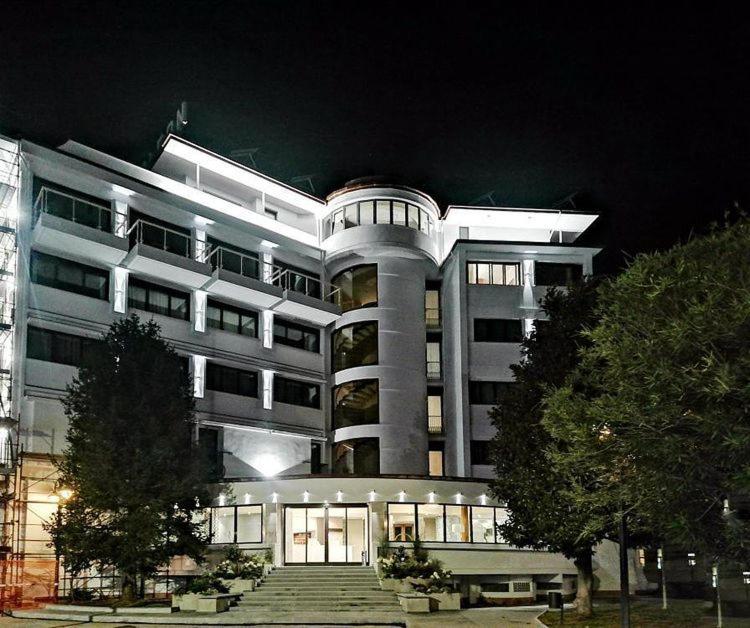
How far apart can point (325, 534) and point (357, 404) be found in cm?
1038

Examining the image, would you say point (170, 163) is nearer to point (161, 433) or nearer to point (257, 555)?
point (161, 433)

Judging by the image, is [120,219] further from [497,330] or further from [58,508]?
[497,330]

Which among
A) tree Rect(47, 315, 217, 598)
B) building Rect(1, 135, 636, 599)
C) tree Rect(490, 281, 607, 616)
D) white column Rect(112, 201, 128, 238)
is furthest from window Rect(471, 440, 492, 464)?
white column Rect(112, 201, 128, 238)

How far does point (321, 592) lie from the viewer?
3155cm

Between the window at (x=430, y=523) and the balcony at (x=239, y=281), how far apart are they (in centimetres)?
1287

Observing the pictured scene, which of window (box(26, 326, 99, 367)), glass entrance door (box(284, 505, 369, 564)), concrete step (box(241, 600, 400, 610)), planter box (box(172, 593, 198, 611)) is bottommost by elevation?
concrete step (box(241, 600, 400, 610))

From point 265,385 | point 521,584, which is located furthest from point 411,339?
point 521,584

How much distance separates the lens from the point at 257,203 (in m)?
46.4

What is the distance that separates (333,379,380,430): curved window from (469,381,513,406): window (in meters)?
4.76

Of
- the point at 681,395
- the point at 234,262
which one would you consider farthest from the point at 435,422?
the point at 681,395

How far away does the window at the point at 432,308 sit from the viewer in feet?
159

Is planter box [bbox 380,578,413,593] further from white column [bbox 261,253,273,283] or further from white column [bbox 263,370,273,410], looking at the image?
white column [bbox 261,253,273,283]

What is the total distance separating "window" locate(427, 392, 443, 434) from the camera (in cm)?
4675

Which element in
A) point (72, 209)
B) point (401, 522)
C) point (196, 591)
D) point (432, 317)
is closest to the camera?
point (196, 591)
